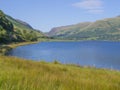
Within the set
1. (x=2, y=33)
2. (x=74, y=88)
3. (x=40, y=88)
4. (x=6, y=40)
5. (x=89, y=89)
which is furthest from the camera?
(x=6, y=40)

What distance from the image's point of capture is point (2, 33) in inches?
5517

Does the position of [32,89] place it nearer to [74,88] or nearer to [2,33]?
[74,88]

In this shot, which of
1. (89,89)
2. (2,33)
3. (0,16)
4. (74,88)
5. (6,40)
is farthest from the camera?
(0,16)

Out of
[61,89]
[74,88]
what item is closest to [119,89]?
[74,88]

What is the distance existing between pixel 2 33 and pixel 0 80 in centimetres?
13578

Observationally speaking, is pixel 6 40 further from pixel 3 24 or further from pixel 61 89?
pixel 61 89

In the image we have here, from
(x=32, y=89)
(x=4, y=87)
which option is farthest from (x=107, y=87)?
(x=4, y=87)

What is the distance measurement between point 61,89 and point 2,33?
13602 centimetres

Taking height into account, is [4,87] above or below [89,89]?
above

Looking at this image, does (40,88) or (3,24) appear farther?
(3,24)

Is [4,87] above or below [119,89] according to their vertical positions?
above

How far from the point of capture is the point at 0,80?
6.62 m

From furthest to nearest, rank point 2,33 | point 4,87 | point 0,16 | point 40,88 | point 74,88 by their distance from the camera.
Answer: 1. point 0,16
2. point 2,33
3. point 74,88
4. point 40,88
5. point 4,87

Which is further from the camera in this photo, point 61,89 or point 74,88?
point 74,88
